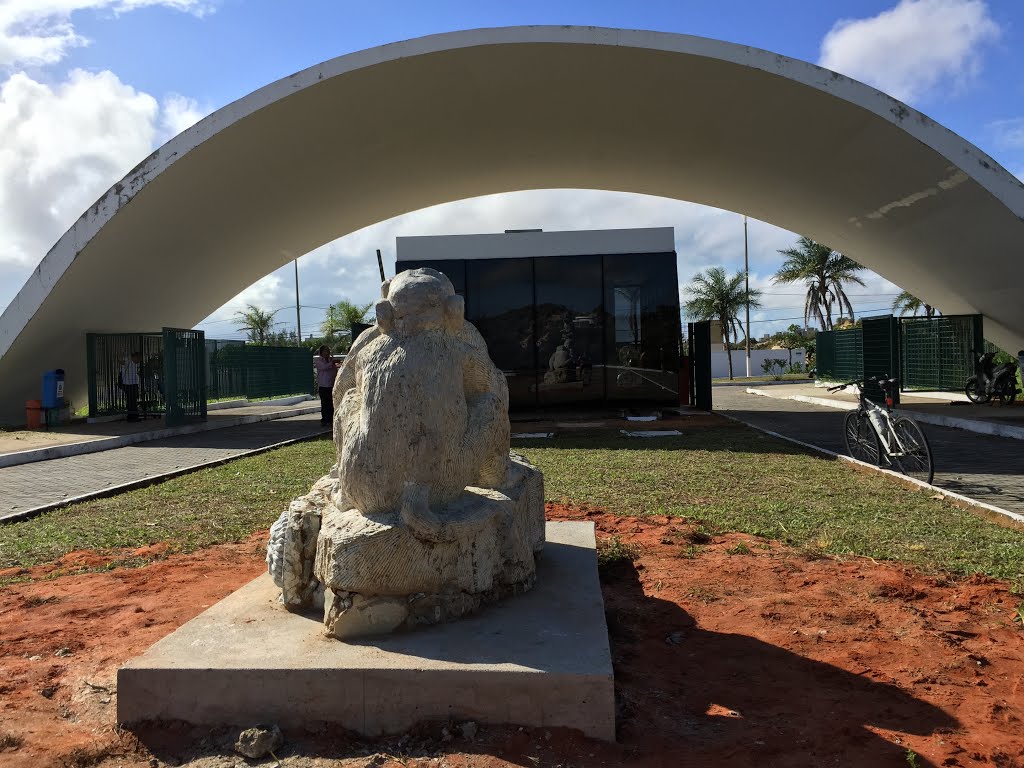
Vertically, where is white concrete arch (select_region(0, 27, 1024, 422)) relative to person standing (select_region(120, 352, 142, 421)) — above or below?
above

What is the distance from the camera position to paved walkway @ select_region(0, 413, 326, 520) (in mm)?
7656

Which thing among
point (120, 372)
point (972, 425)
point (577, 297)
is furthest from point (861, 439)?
point (120, 372)

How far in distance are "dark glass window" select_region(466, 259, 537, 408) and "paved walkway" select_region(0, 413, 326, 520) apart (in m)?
4.04

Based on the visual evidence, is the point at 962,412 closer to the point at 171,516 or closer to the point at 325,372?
the point at 325,372

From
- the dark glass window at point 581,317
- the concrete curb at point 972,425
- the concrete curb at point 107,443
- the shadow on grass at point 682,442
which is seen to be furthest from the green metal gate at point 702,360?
the concrete curb at point 107,443

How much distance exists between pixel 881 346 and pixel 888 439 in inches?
383

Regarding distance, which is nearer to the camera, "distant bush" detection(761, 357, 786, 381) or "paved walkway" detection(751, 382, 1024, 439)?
"paved walkway" detection(751, 382, 1024, 439)

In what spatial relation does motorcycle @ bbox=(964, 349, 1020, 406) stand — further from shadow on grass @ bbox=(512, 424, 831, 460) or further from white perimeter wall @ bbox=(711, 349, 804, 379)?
white perimeter wall @ bbox=(711, 349, 804, 379)

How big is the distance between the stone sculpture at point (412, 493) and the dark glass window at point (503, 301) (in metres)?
11.8

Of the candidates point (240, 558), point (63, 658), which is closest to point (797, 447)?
point (240, 558)

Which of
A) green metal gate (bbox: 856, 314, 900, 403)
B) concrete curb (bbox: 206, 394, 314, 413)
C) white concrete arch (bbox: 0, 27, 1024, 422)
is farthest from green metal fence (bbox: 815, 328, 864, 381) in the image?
concrete curb (bbox: 206, 394, 314, 413)

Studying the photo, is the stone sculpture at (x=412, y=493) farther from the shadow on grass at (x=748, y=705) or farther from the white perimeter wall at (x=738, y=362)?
the white perimeter wall at (x=738, y=362)

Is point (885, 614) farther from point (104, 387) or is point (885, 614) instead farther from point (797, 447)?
point (104, 387)

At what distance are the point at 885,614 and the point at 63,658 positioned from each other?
3949 mm
